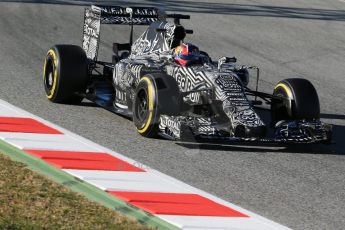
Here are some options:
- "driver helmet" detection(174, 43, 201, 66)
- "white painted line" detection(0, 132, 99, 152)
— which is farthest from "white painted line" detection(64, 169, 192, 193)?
"driver helmet" detection(174, 43, 201, 66)

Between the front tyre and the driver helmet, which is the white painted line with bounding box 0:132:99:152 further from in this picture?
the driver helmet

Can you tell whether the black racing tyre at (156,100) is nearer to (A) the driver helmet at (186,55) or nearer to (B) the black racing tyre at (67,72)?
(A) the driver helmet at (186,55)

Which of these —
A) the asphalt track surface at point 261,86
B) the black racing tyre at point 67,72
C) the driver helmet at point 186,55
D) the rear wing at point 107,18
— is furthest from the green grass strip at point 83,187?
the rear wing at point 107,18

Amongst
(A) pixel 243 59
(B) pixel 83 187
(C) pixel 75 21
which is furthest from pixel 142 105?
(C) pixel 75 21

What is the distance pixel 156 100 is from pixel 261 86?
15.2ft

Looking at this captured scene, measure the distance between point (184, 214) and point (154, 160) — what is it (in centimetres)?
202

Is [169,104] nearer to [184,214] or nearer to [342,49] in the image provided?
[184,214]

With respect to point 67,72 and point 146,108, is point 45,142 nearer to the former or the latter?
point 146,108

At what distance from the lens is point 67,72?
12.1m

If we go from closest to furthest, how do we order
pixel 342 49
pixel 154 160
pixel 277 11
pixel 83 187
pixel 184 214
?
pixel 184 214 < pixel 83 187 < pixel 154 160 < pixel 342 49 < pixel 277 11

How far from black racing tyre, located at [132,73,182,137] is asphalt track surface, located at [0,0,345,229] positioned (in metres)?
0.18

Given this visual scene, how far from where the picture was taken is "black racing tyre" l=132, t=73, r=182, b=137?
10.5 m

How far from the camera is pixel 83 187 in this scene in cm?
861

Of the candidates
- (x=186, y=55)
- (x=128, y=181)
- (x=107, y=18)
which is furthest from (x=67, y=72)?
(x=128, y=181)
